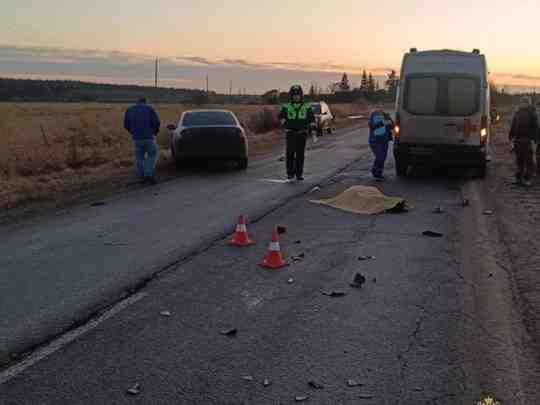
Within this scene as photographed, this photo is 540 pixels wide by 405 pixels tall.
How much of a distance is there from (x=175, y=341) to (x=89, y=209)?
7.29 metres

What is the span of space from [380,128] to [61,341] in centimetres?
1168

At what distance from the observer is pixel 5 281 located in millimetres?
7023

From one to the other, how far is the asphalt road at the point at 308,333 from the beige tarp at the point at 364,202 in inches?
78.0

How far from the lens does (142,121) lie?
15719 mm

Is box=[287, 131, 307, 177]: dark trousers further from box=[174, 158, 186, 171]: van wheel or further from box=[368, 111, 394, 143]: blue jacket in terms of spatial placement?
box=[174, 158, 186, 171]: van wheel

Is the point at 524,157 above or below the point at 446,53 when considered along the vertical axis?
below

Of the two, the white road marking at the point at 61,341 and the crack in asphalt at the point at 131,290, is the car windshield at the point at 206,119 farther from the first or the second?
the white road marking at the point at 61,341

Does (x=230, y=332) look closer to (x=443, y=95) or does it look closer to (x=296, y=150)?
(x=296, y=150)

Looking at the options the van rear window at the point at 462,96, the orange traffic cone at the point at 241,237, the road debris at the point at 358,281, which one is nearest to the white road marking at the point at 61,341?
the road debris at the point at 358,281

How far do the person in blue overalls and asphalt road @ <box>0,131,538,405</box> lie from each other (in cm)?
647

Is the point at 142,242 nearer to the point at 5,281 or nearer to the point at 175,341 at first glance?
the point at 5,281

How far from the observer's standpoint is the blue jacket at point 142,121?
15703 mm

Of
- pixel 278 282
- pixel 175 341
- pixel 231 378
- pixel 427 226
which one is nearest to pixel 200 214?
pixel 427 226

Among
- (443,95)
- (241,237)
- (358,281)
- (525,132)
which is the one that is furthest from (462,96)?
(358,281)
